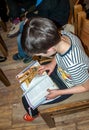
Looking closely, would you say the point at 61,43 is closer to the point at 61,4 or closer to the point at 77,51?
the point at 77,51

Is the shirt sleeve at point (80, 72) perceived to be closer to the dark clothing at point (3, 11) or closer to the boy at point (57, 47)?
the boy at point (57, 47)

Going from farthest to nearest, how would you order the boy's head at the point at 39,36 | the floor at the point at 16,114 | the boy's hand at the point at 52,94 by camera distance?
the floor at the point at 16,114
the boy's hand at the point at 52,94
the boy's head at the point at 39,36

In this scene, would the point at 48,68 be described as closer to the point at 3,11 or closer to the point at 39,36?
the point at 39,36

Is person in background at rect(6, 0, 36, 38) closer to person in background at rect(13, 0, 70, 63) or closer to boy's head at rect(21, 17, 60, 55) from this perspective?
person in background at rect(13, 0, 70, 63)

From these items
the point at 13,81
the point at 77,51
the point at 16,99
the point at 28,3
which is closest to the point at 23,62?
the point at 13,81

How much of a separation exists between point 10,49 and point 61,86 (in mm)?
983

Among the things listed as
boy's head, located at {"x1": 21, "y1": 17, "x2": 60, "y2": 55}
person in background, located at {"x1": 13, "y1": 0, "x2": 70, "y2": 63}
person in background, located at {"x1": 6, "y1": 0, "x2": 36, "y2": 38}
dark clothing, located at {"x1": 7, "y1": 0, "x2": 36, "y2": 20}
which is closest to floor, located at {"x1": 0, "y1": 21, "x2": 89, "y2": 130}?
person in background, located at {"x1": 6, "y1": 0, "x2": 36, "y2": 38}

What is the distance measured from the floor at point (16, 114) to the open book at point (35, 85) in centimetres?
50

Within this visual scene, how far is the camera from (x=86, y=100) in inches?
46.5

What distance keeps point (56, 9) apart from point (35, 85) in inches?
22.6

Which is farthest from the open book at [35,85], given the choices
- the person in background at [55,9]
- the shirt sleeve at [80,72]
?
the person in background at [55,9]

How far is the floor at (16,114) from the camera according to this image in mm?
1610

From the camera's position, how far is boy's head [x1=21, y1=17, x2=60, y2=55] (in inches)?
34.7

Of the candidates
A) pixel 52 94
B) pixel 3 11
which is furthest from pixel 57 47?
pixel 3 11
